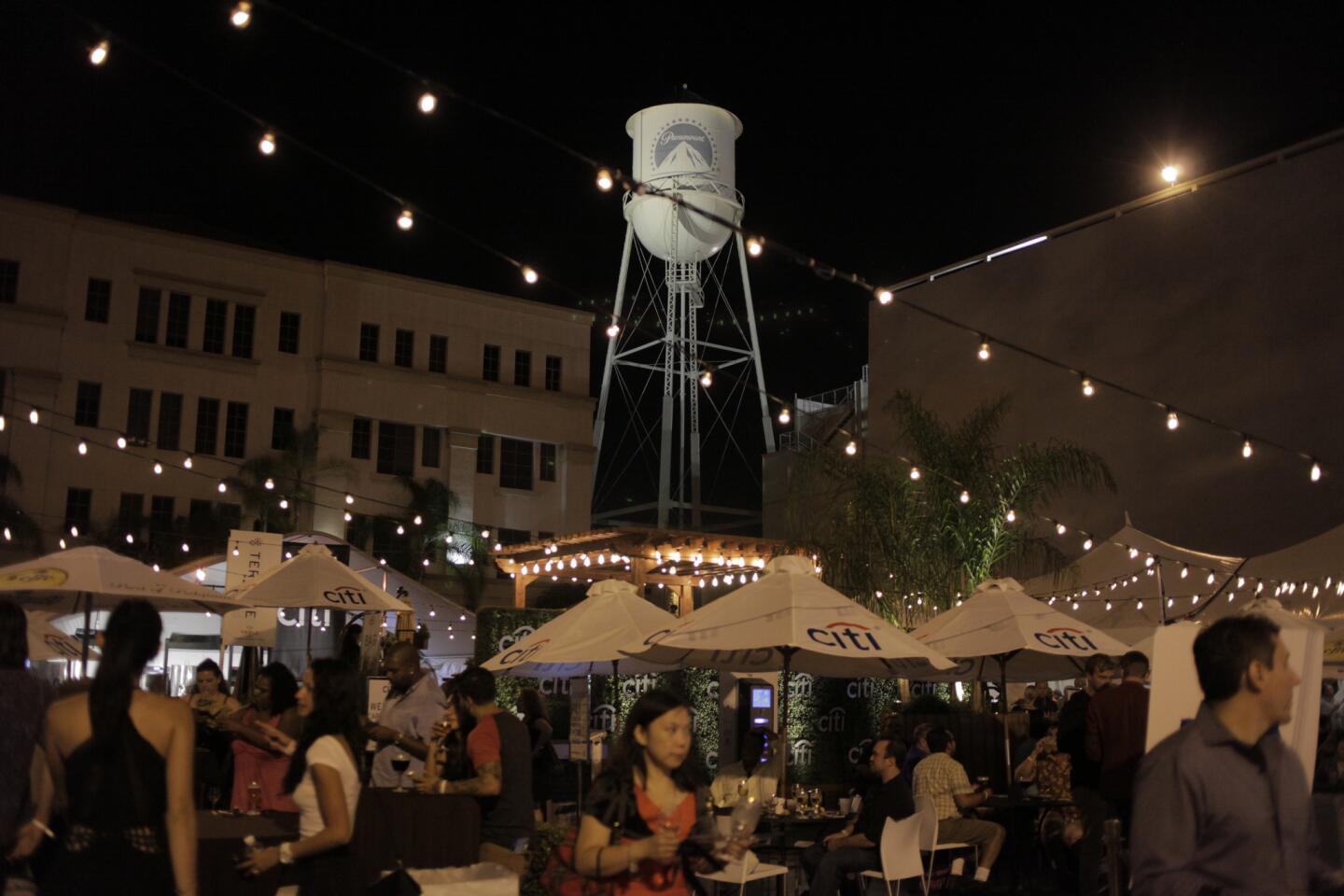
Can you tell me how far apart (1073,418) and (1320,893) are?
24299 millimetres

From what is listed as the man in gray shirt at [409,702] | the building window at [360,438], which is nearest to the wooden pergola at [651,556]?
the building window at [360,438]

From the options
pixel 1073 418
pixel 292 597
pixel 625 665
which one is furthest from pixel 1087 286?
pixel 292 597

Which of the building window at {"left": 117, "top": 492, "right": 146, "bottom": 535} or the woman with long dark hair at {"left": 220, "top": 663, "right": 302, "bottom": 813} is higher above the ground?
the building window at {"left": 117, "top": 492, "right": 146, "bottom": 535}

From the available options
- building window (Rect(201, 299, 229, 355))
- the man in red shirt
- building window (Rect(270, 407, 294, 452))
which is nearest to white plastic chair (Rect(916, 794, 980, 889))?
the man in red shirt

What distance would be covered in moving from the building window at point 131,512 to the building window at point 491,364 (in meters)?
11.9

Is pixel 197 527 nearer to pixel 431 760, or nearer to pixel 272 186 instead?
pixel 272 186

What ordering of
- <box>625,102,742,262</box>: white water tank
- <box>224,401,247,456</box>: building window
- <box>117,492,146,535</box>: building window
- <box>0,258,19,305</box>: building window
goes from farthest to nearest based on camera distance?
<box>224,401,247,456</box>: building window < <box>625,102,742,262</box>: white water tank < <box>117,492,146,535</box>: building window < <box>0,258,19,305</box>: building window

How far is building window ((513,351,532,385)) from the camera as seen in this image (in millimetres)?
45531

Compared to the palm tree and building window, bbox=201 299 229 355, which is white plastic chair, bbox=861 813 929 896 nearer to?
the palm tree

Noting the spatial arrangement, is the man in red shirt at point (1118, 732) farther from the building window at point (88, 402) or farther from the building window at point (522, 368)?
the building window at point (522, 368)

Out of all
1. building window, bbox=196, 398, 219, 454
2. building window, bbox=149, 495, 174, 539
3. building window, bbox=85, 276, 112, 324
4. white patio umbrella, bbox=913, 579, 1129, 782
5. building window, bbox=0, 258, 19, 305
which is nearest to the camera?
white patio umbrella, bbox=913, 579, 1129, 782

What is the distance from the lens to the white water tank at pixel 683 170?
37.2 metres

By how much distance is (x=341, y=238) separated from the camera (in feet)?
151

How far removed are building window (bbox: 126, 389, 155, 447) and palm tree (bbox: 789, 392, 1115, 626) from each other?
2300 cm
